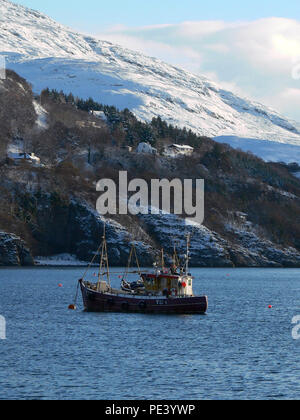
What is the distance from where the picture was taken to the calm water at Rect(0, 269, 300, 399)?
66.2 metres

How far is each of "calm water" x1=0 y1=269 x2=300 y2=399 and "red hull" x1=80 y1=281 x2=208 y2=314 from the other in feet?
7.20

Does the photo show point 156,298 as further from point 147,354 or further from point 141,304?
point 147,354

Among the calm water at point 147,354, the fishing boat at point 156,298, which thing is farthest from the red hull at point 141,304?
the calm water at point 147,354

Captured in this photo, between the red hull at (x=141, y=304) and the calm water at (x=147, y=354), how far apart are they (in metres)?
2.19

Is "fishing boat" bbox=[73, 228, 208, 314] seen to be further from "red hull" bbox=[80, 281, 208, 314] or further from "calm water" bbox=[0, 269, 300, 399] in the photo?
"calm water" bbox=[0, 269, 300, 399]

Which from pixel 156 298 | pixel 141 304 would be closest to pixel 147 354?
pixel 141 304

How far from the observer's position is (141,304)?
373 ft

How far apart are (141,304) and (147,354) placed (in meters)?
31.0

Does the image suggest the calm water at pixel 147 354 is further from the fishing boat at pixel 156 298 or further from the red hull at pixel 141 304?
the fishing boat at pixel 156 298

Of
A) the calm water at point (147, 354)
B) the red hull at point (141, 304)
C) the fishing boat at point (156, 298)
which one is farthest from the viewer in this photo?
the fishing boat at point (156, 298)

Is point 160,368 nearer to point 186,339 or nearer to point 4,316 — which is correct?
point 186,339

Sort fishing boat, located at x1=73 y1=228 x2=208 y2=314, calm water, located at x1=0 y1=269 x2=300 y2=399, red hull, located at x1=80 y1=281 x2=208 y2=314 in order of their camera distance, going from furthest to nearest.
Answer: fishing boat, located at x1=73 y1=228 x2=208 y2=314, red hull, located at x1=80 y1=281 x2=208 y2=314, calm water, located at x1=0 y1=269 x2=300 y2=399

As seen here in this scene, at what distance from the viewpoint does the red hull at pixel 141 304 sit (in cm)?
11325

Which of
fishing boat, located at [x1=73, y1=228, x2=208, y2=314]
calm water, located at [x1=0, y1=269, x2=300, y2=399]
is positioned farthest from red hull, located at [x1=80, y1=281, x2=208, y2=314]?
calm water, located at [x1=0, y1=269, x2=300, y2=399]
